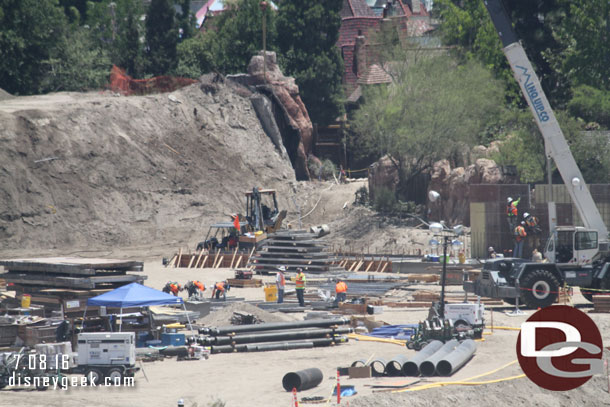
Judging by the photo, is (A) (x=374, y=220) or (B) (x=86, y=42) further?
(B) (x=86, y=42)

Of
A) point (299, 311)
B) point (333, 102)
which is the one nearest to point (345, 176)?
point (333, 102)

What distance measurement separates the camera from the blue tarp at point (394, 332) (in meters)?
25.9

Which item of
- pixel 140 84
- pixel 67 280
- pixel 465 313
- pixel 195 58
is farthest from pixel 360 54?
pixel 67 280

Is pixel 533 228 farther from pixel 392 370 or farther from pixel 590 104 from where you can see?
pixel 392 370

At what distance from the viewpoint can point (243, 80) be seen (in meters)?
64.7

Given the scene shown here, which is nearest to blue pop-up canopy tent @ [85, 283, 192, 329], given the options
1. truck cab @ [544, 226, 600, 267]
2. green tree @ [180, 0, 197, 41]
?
truck cab @ [544, 226, 600, 267]

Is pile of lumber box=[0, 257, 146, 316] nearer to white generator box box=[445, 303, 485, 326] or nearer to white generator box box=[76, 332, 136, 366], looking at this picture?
white generator box box=[76, 332, 136, 366]

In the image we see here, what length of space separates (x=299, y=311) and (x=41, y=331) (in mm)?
9656

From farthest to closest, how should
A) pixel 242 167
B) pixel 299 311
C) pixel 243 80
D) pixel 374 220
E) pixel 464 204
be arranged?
pixel 243 80, pixel 242 167, pixel 374 220, pixel 464 204, pixel 299 311

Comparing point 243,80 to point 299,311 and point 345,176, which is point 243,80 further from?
point 299,311

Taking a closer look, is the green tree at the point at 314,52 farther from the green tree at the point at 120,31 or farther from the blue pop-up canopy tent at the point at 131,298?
the blue pop-up canopy tent at the point at 131,298

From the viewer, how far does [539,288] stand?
29453mm

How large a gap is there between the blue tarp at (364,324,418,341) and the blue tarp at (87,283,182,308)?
19.7ft

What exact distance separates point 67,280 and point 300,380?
9254 mm
